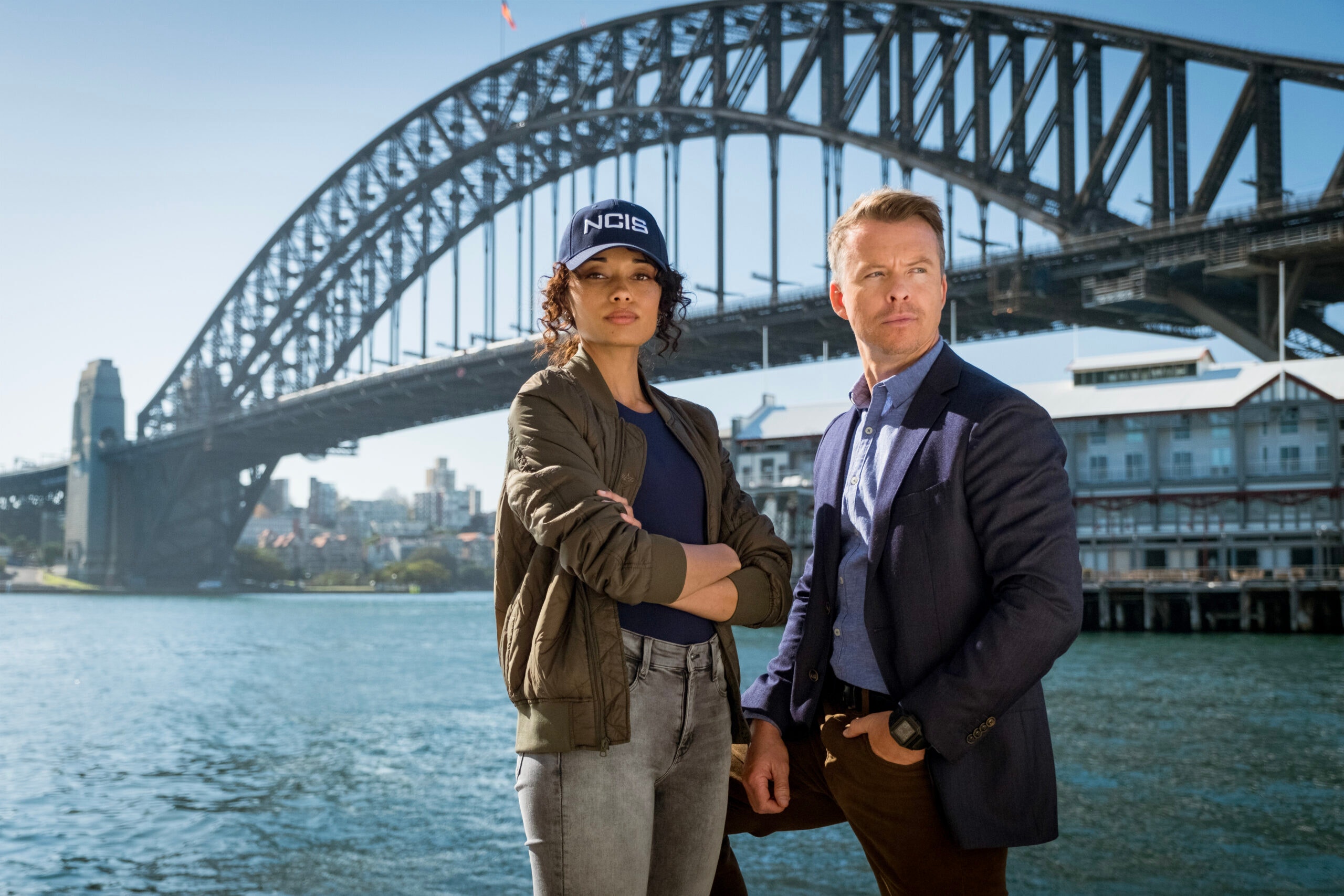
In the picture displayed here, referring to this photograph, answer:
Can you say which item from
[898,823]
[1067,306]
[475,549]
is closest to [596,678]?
[898,823]

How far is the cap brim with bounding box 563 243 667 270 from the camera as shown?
2371 millimetres

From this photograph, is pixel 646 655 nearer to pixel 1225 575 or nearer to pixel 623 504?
pixel 623 504

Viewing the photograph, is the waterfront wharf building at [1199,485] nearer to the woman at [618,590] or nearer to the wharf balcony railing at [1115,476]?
the wharf balcony railing at [1115,476]

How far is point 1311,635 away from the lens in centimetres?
2695

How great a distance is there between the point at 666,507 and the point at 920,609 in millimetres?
532

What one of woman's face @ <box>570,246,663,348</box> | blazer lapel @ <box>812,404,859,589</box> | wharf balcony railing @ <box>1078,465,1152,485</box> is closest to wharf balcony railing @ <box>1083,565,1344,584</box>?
wharf balcony railing @ <box>1078,465,1152,485</box>

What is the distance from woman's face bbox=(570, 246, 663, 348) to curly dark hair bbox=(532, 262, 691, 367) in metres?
0.04

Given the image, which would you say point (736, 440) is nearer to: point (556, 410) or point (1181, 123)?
point (1181, 123)

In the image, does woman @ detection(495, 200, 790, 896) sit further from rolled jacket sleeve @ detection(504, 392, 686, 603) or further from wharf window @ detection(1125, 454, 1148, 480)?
wharf window @ detection(1125, 454, 1148, 480)

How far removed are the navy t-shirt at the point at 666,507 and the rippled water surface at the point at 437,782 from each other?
6.16 metres

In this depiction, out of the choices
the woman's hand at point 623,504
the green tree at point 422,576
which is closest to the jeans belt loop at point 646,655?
the woman's hand at point 623,504

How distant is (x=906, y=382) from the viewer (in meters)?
2.51

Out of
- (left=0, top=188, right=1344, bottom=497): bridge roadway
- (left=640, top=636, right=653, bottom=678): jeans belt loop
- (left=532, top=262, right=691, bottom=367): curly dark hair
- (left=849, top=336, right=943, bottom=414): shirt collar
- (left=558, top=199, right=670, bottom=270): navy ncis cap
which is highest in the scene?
(left=0, top=188, right=1344, bottom=497): bridge roadway

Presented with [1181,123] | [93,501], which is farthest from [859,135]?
[93,501]
